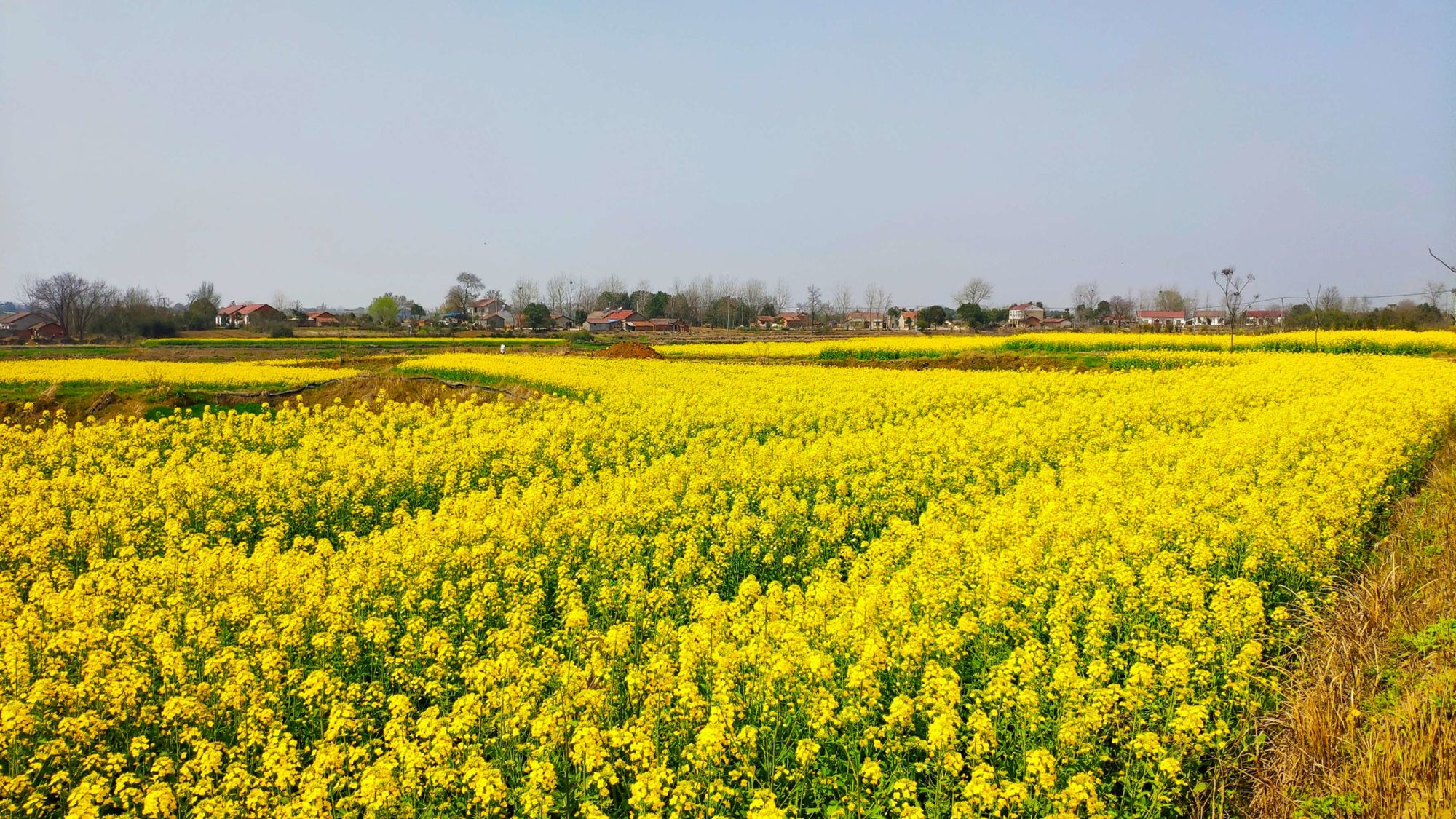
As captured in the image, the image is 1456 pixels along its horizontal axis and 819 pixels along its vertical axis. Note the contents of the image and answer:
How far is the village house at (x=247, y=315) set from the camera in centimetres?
8859

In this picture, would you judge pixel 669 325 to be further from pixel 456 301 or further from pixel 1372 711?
pixel 1372 711

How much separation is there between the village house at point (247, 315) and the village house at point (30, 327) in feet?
50.9

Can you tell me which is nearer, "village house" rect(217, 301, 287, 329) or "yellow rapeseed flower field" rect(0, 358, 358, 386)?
"yellow rapeseed flower field" rect(0, 358, 358, 386)

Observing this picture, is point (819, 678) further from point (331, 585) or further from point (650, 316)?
point (650, 316)

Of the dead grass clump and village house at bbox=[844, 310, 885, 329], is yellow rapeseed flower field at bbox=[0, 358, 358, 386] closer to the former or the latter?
the dead grass clump

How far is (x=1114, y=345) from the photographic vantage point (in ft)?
143

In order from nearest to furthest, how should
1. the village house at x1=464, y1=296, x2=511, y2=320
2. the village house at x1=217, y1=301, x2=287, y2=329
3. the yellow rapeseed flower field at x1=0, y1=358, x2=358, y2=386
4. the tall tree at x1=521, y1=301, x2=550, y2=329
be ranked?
the yellow rapeseed flower field at x1=0, y1=358, x2=358, y2=386 → the village house at x1=217, y1=301, x2=287, y2=329 → the tall tree at x1=521, y1=301, x2=550, y2=329 → the village house at x1=464, y1=296, x2=511, y2=320

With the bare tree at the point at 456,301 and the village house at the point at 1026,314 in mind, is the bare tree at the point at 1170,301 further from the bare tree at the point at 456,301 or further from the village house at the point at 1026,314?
the bare tree at the point at 456,301

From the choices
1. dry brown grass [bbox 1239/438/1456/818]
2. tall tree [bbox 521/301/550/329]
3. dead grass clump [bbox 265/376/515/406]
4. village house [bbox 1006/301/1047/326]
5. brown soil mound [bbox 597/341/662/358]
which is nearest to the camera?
dry brown grass [bbox 1239/438/1456/818]

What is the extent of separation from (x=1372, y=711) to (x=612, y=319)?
400 feet

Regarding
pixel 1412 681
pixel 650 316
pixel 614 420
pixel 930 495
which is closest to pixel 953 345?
pixel 614 420

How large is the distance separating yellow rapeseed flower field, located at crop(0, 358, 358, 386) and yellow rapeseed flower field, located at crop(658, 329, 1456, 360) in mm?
22014

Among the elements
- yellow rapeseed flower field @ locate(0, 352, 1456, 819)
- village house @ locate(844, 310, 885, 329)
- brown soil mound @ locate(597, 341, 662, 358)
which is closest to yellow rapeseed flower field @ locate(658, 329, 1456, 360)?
brown soil mound @ locate(597, 341, 662, 358)

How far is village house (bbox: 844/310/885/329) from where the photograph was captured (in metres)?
135
